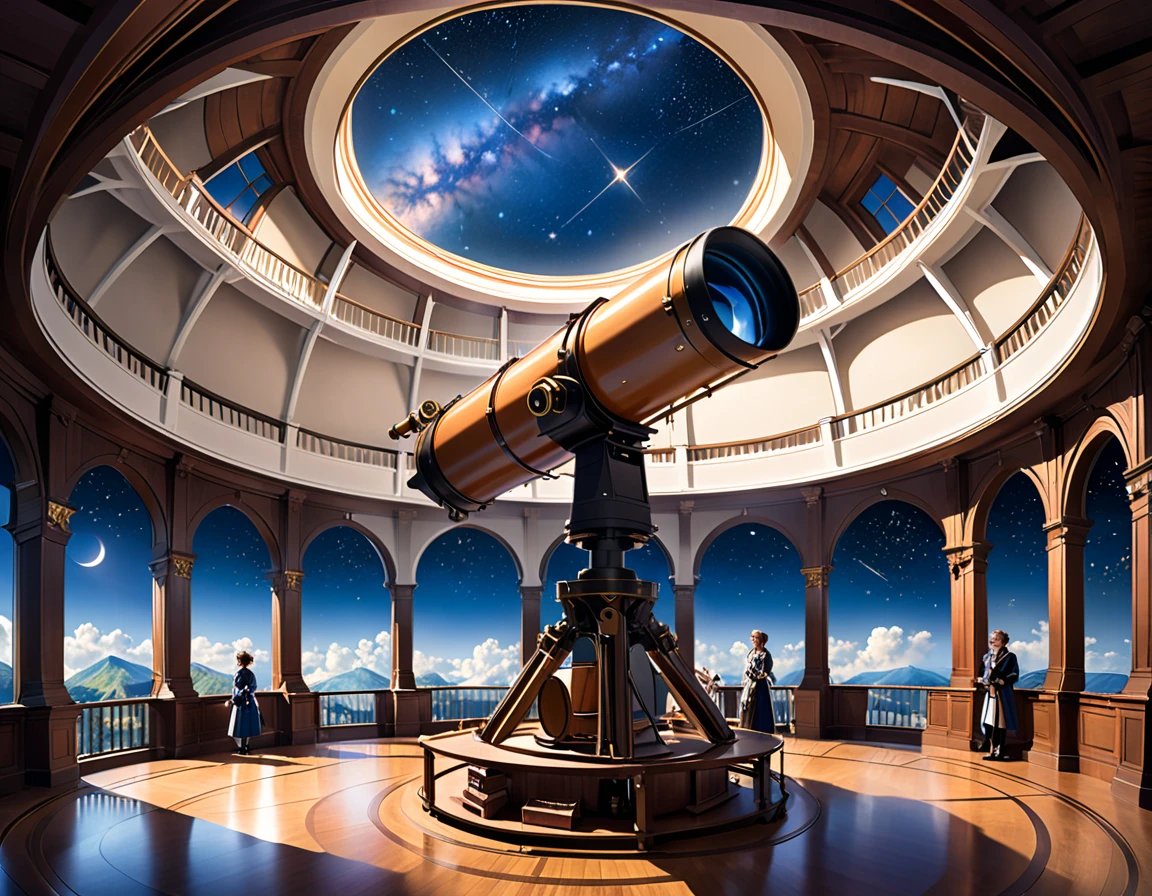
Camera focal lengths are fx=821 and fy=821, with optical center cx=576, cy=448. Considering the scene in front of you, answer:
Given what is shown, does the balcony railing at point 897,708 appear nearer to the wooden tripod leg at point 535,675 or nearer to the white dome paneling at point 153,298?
the wooden tripod leg at point 535,675

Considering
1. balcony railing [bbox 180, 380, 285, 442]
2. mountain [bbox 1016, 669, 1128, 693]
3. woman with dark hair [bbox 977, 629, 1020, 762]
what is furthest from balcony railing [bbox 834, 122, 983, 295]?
balcony railing [bbox 180, 380, 285, 442]

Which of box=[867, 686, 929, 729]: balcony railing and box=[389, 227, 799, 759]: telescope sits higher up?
box=[389, 227, 799, 759]: telescope

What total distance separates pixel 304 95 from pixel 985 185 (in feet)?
34.3

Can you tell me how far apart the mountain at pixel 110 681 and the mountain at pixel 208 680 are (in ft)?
6.02

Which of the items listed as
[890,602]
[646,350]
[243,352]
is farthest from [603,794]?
[243,352]

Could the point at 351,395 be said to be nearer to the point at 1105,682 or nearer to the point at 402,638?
the point at 402,638

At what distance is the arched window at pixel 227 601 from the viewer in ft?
56.2

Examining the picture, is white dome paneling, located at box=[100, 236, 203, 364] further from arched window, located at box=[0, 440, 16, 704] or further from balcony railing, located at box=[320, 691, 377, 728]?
balcony railing, located at box=[320, 691, 377, 728]

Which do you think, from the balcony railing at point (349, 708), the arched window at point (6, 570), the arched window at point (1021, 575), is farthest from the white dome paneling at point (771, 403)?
the arched window at point (6, 570)

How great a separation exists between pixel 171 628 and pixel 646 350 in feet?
36.0

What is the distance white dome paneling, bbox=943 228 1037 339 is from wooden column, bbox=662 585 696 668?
7.85 m

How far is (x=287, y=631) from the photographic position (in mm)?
16000

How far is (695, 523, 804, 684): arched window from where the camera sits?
18828 millimetres

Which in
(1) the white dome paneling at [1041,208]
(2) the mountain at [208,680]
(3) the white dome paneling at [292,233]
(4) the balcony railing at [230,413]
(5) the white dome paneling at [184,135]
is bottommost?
(2) the mountain at [208,680]
